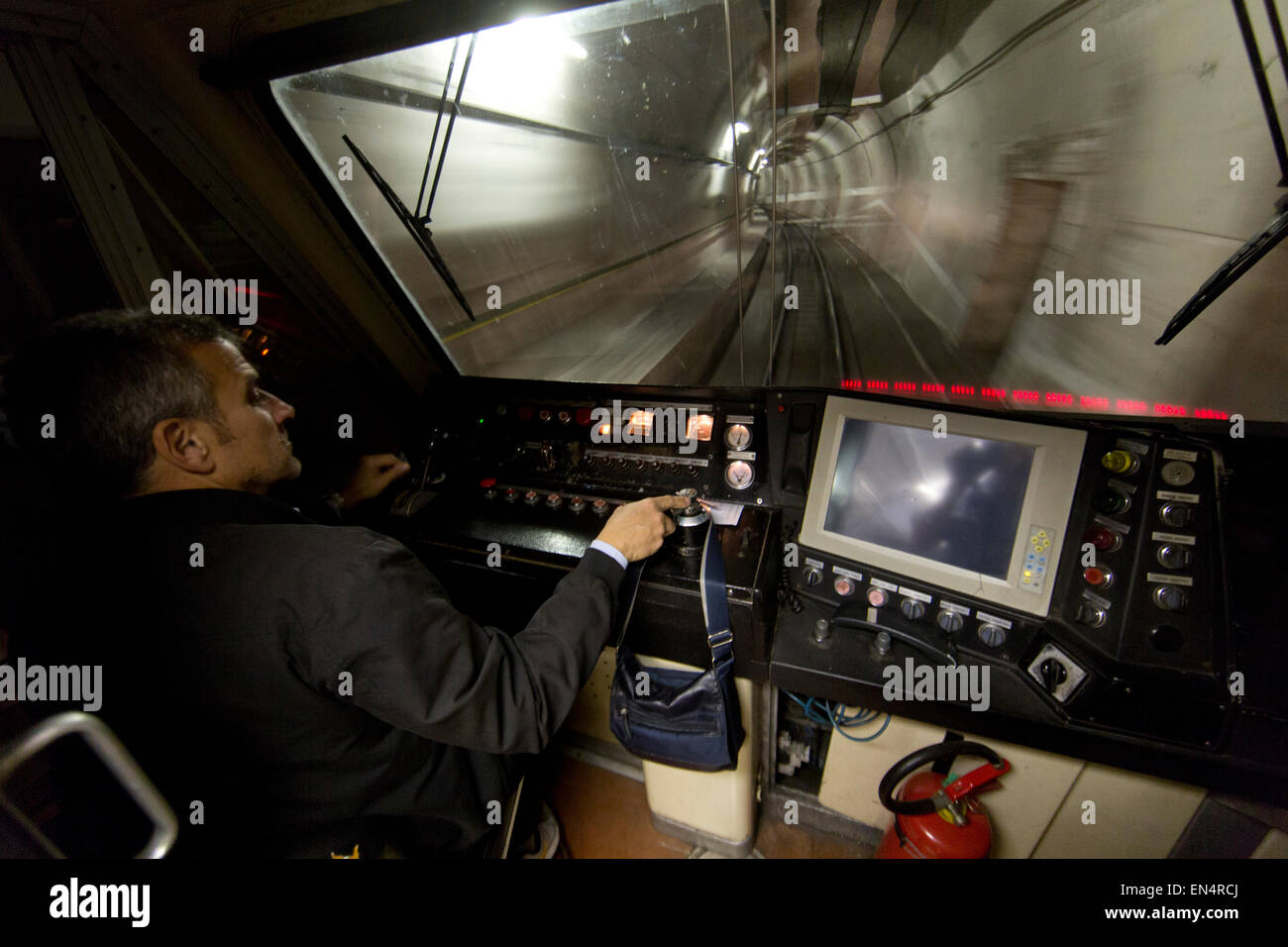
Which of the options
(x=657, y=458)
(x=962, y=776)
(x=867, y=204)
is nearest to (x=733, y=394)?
(x=657, y=458)

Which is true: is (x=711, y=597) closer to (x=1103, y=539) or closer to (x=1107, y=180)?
(x=1103, y=539)

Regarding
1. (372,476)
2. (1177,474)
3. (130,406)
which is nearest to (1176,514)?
(1177,474)

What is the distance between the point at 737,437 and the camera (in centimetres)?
158

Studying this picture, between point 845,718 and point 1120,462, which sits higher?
point 1120,462

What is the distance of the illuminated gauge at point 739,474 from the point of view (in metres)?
1.55

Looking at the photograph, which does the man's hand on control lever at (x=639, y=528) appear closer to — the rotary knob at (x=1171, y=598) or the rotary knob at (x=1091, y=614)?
Result: the rotary knob at (x=1091, y=614)

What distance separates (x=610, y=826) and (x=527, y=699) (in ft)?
4.66

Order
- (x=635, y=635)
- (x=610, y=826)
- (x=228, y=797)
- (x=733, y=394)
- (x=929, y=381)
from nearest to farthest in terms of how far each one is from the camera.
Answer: (x=228, y=797), (x=929, y=381), (x=635, y=635), (x=733, y=394), (x=610, y=826)

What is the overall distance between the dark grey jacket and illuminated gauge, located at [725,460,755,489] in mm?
776

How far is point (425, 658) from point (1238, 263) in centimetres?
150

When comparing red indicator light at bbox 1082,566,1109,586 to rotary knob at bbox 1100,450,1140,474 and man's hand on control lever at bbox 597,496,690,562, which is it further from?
man's hand on control lever at bbox 597,496,690,562

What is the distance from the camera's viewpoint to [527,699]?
97 cm

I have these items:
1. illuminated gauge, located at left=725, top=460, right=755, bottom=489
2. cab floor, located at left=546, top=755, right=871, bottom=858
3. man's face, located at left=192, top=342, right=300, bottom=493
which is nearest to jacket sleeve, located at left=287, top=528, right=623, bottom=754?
man's face, located at left=192, top=342, right=300, bottom=493
